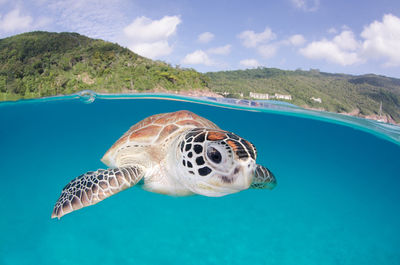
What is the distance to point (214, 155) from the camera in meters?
1.60

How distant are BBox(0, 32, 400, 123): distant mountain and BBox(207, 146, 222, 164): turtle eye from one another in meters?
8.38

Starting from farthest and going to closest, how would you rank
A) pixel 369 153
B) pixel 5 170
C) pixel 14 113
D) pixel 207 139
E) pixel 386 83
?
pixel 386 83 → pixel 369 153 → pixel 14 113 → pixel 5 170 → pixel 207 139

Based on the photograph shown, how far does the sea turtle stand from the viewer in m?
1.56

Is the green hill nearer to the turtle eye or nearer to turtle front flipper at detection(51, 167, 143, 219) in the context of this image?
turtle front flipper at detection(51, 167, 143, 219)

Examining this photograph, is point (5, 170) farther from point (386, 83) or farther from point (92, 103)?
point (386, 83)

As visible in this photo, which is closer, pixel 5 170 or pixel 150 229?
pixel 150 229

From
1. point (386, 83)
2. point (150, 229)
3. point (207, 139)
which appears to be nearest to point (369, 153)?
point (386, 83)

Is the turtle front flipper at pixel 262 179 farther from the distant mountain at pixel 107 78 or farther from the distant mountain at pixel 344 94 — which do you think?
the distant mountain at pixel 344 94

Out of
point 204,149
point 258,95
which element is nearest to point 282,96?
point 258,95

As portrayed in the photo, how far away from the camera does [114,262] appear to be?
3.21m

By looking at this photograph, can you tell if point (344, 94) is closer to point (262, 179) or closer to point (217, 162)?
point (262, 179)

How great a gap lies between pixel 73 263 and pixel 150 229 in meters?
1.20

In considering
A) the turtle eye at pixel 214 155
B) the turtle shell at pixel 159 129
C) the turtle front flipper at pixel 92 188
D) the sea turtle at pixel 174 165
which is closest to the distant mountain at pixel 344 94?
the turtle shell at pixel 159 129

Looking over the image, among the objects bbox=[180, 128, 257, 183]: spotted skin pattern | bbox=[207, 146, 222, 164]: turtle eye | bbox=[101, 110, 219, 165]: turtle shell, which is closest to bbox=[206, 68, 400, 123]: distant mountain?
bbox=[101, 110, 219, 165]: turtle shell
